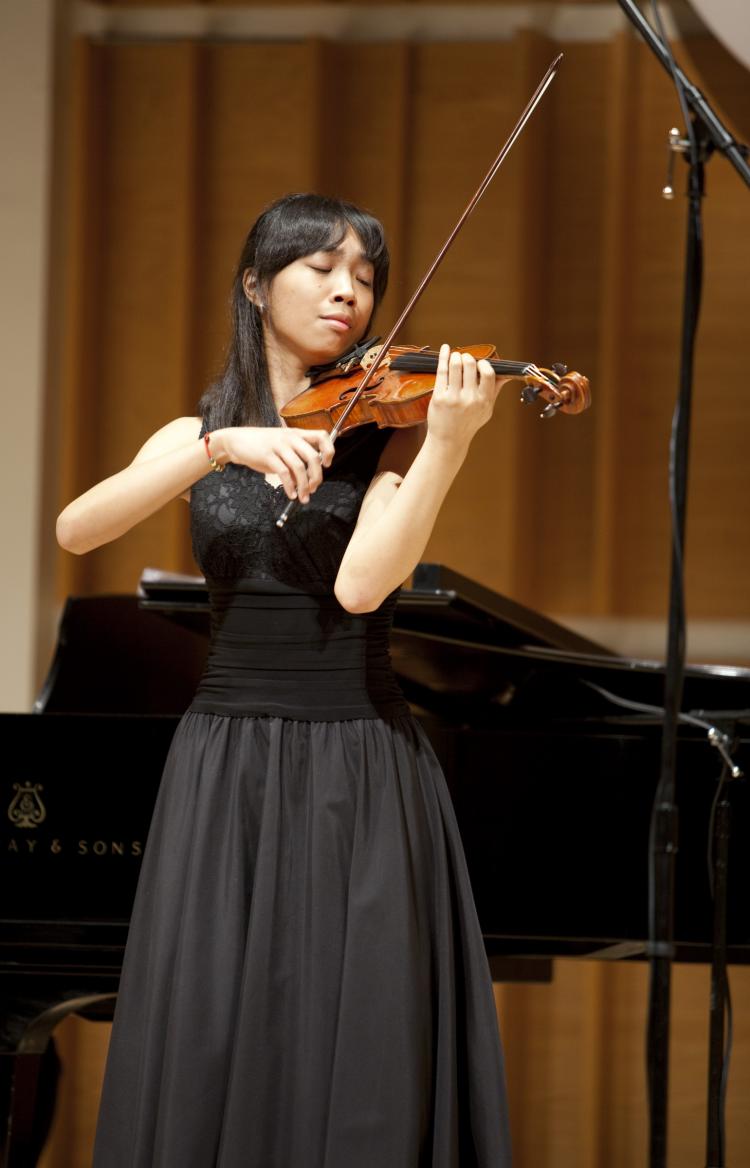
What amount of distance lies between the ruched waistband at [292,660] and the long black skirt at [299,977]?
0.07ft

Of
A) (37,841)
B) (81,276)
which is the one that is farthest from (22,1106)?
(81,276)

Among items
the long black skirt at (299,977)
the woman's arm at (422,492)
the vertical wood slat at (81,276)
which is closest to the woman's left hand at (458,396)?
the woman's arm at (422,492)

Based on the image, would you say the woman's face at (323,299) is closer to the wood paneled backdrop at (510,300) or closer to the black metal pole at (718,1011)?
the black metal pole at (718,1011)

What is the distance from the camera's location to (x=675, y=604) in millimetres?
1176

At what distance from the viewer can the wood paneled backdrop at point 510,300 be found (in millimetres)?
3352

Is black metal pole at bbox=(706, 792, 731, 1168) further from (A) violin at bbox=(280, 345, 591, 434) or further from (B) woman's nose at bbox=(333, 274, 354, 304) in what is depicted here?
(B) woman's nose at bbox=(333, 274, 354, 304)

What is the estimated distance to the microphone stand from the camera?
1.15 meters

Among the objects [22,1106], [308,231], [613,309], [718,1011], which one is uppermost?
[613,309]

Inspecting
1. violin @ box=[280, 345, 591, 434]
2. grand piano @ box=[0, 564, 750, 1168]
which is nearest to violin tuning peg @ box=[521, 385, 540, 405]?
violin @ box=[280, 345, 591, 434]

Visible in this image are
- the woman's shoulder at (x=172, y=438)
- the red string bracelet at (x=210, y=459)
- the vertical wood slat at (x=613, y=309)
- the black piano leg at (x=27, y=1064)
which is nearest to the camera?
the red string bracelet at (x=210, y=459)

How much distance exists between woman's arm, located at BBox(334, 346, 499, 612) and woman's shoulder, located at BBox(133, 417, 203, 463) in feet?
0.88

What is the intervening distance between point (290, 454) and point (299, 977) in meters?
0.55

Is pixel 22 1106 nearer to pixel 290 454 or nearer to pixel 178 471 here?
pixel 178 471

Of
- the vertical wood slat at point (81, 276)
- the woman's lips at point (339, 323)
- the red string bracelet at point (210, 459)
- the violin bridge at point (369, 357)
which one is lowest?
the red string bracelet at point (210, 459)
